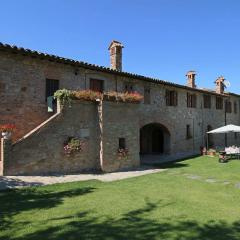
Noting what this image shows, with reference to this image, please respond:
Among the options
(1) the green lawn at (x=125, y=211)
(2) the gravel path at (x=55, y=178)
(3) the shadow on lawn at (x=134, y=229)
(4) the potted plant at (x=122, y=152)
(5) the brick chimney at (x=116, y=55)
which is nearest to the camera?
(3) the shadow on lawn at (x=134, y=229)

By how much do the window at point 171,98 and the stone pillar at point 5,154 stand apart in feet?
42.8

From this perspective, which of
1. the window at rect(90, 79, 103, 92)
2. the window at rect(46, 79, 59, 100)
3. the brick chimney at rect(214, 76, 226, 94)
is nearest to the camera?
the window at rect(46, 79, 59, 100)

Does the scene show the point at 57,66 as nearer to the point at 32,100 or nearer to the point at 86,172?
the point at 32,100

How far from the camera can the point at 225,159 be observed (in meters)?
17.3

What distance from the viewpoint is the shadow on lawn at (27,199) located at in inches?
272

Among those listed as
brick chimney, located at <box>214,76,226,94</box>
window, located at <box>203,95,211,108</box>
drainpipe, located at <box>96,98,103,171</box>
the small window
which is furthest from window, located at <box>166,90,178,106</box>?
brick chimney, located at <box>214,76,226,94</box>

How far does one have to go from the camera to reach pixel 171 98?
2156 centimetres

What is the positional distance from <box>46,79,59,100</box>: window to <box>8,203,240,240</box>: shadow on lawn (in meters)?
8.07

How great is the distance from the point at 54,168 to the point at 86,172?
157 centimetres

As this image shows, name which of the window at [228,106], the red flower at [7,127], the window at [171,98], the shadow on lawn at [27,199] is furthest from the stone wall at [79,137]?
the window at [228,106]

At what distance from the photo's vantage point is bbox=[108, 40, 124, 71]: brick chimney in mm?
18969

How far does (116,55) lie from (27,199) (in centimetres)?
1282

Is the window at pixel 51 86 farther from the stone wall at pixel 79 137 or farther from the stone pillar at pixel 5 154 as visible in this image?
the stone pillar at pixel 5 154

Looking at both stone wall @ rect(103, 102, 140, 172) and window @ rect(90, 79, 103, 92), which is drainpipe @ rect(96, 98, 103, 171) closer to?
stone wall @ rect(103, 102, 140, 172)
